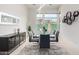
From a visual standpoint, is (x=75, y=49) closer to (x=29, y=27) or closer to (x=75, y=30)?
(x=75, y=30)

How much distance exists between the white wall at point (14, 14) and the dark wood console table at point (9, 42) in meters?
0.16

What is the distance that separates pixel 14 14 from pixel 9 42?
1.14 meters

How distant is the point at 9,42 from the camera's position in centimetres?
329

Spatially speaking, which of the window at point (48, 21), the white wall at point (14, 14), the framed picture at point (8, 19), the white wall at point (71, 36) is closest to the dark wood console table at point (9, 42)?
the white wall at point (14, 14)

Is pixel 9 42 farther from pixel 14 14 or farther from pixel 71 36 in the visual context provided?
pixel 71 36

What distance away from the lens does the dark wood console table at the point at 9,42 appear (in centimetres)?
313

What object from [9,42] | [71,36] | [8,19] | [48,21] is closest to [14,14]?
[8,19]

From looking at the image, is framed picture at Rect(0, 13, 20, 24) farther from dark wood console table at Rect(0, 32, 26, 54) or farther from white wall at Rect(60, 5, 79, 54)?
white wall at Rect(60, 5, 79, 54)

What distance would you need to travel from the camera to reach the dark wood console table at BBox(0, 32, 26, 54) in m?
3.13

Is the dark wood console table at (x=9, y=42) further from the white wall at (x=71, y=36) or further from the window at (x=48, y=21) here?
the white wall at (x=71, y=36)

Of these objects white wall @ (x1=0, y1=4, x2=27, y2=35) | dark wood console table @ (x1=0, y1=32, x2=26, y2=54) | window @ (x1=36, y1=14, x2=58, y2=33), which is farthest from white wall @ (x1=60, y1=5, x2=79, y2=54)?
dark wood console table @ (x1=0, y1=32, x2=26, y2=54)

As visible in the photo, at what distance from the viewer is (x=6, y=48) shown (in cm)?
321

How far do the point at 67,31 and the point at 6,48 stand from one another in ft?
6.84
